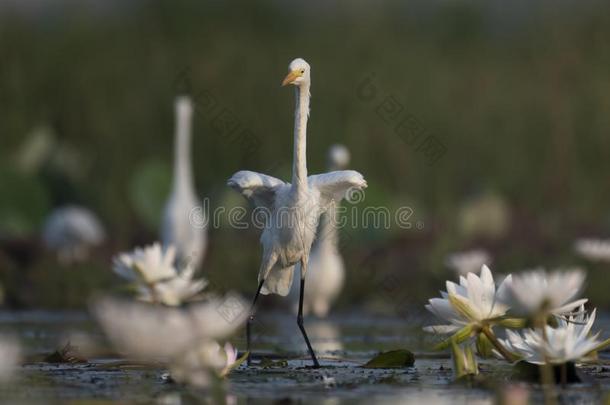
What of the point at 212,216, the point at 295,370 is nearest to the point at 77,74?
the point at 212,216

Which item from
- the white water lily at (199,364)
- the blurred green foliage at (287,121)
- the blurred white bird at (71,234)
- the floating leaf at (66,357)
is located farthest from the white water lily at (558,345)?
the blurred green foliage at (287,121)

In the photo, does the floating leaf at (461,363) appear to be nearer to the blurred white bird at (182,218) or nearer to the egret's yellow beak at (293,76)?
the egret's yellow beak at (293,76)

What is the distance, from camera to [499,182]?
40.5 ft

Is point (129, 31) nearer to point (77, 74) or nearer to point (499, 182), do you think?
point (77, 74)

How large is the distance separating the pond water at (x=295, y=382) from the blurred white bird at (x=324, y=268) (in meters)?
1.67

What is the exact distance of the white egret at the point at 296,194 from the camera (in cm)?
577

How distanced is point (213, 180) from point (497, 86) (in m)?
3.12

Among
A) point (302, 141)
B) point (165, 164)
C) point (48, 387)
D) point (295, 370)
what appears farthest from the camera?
point (165, 164)

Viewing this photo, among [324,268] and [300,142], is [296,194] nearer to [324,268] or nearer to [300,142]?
[300,142]

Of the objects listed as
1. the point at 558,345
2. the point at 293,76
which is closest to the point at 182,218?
the point at 293,76

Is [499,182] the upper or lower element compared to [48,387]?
upper

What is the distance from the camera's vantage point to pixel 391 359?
5.01 m

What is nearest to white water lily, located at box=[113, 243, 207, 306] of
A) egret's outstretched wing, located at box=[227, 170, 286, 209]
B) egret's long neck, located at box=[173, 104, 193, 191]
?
egret's outstretched wing, located at box=[227, 170, 286, 209]

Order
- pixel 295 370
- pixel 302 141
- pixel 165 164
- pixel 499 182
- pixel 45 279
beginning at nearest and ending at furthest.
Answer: pixel 295 370 → pixel 302 141 → pixel 45 279 → pixel 165 164 → pixel 499 182
